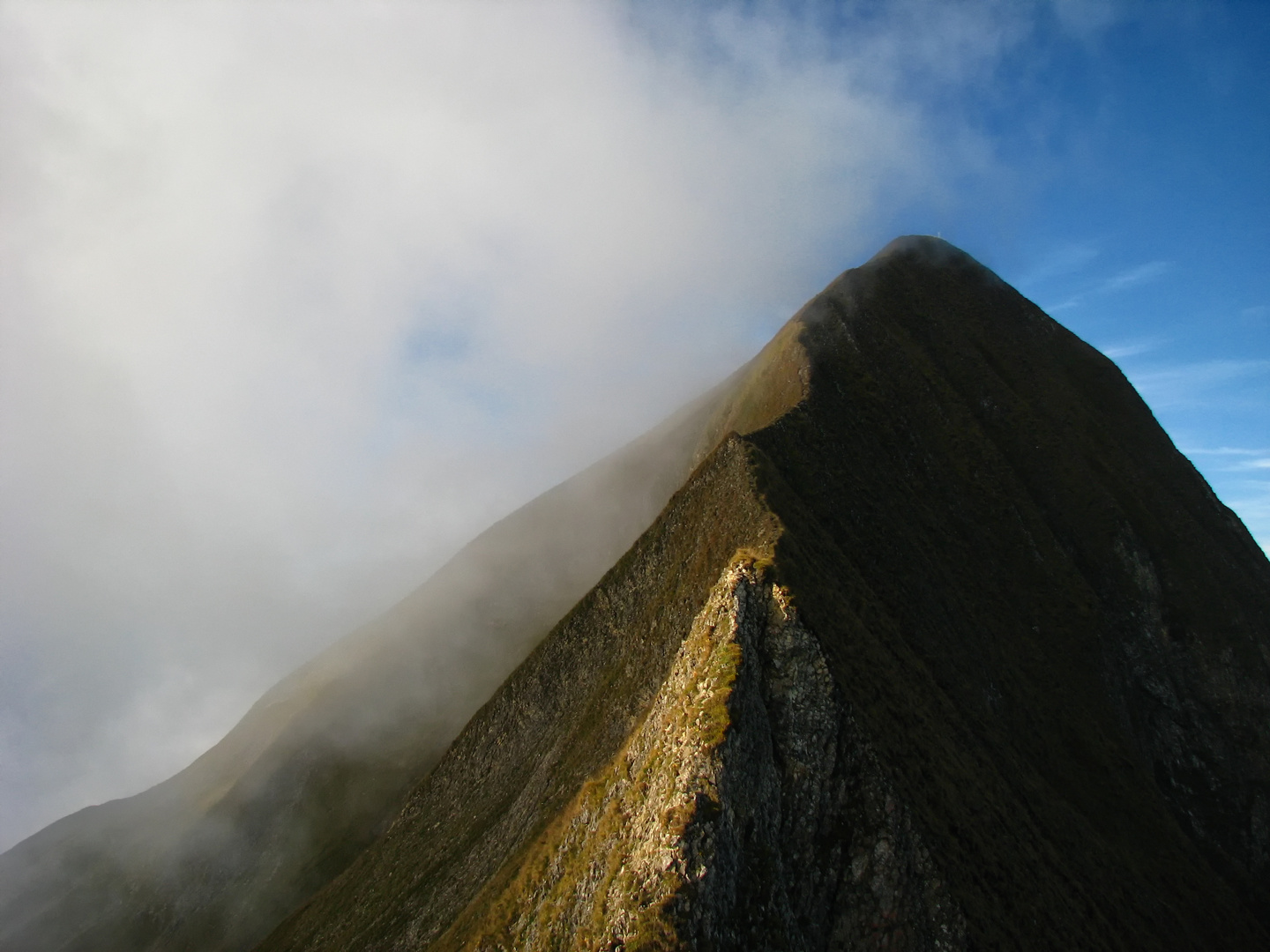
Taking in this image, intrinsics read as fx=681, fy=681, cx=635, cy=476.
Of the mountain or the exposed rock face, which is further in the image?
the mountain

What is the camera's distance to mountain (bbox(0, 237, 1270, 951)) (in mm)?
27766

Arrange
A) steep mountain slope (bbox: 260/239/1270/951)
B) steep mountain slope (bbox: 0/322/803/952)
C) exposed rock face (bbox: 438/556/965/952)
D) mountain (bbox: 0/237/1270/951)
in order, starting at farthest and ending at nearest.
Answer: steep mountain slope (bbox: 0/322/803/952), mountain (bbox: 0/237/1270/951), steep mountain slope (bbox: 260/239/1270/951), exposed rock face (bbox: 438/556/965/952)

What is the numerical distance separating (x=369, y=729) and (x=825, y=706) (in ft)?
283

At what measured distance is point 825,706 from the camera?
100ft

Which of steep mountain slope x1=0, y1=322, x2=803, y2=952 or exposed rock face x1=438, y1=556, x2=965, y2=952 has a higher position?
steep mountain slope x1=0, y1=322, x2=803, y2=952

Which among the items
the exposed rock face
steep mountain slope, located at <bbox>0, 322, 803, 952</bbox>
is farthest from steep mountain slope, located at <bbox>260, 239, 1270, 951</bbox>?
steep mountain slope, located at <bbox>0, 322, 803, 952</bbox>

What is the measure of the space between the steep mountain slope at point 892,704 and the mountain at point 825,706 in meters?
0.22

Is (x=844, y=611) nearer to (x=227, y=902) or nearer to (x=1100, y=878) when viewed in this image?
(x=1100, y=878)

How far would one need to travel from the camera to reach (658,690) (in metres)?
35.7

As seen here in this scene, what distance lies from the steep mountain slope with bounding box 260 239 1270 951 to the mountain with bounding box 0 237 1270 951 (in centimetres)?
22

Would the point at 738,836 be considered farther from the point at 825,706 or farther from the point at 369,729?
the point at 369,729

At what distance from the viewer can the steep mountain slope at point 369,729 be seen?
8369 cm

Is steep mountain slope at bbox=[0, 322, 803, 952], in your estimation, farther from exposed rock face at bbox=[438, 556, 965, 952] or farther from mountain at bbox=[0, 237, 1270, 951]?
exposed rock face at bbox=[438, 556, 965, 952]

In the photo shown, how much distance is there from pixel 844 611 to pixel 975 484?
40053 millimetres
